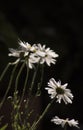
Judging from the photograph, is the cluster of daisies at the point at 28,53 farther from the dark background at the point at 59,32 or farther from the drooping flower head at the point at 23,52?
the dark background at the point at 59,32

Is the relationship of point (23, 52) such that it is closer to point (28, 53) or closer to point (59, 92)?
point (28, 53)

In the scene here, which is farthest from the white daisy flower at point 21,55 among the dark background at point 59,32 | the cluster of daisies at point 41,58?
the dark background at point 59,32

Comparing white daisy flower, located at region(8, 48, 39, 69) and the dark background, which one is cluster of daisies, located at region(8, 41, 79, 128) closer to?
white daisy flower, located at region(8, 48, 39, 69)

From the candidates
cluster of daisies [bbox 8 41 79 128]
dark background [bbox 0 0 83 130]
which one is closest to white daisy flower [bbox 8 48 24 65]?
cluster of daisies [bbox 8 41 79 128]

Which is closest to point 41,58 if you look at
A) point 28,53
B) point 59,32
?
point 28,53

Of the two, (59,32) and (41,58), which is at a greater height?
(59,32)

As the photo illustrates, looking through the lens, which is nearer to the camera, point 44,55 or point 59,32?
point 44,55

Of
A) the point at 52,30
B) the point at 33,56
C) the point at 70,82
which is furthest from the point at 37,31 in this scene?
the point at 33,56

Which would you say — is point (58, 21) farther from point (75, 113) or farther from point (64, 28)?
point (75, 113)
